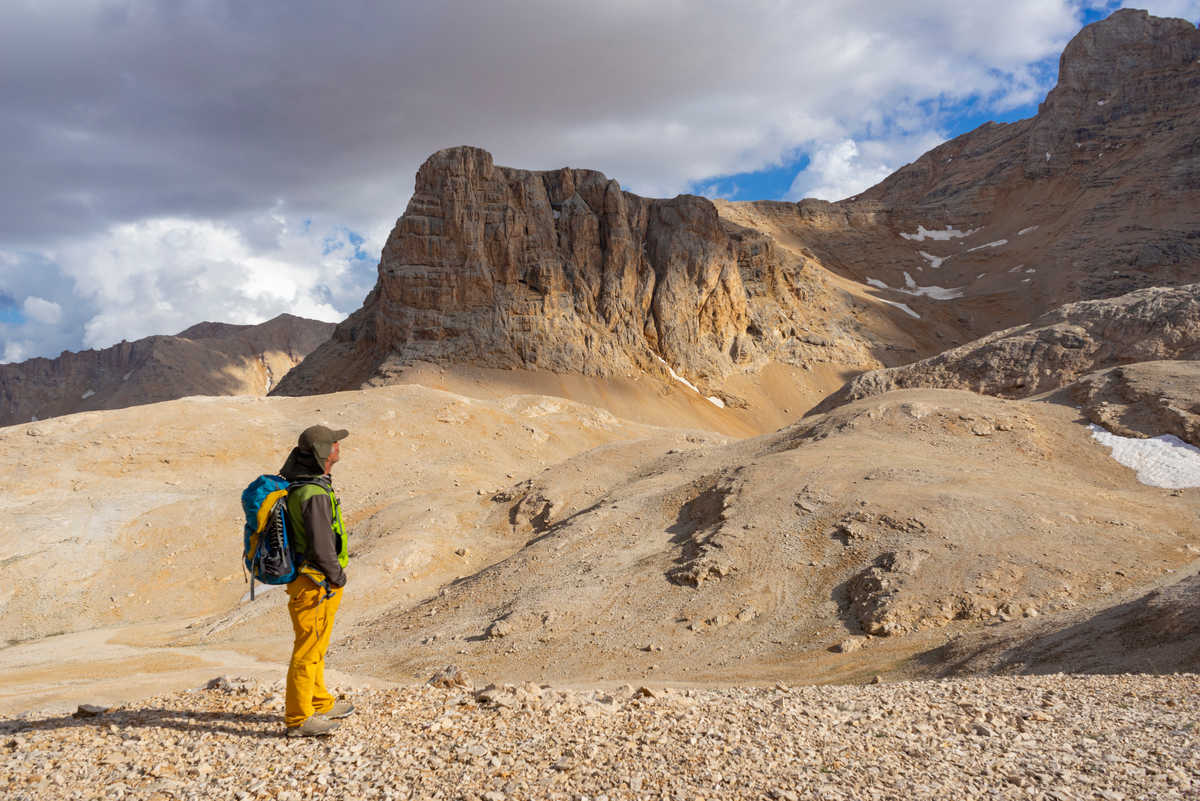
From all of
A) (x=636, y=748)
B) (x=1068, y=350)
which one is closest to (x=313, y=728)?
(x=636, y=748)

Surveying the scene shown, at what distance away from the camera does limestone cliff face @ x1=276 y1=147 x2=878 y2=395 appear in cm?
5112

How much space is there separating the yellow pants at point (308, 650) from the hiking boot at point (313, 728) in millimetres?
43

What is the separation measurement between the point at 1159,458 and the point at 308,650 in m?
15.9

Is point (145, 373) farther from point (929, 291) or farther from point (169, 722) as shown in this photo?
point (169, 722)

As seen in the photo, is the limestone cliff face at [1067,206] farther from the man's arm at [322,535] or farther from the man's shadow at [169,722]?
the man's shadow at [169,722]

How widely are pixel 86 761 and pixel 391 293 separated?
49.5 m

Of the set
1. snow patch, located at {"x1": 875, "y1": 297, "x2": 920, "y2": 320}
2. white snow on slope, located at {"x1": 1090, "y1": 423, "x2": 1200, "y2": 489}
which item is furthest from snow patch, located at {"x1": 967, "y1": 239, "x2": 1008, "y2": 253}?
white snow on slope, located at {"x1": 1090, "y1": 423, "x2": 1200, "y2": 489}

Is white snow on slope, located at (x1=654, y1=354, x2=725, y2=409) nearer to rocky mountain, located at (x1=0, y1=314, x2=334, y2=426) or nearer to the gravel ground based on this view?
the gravel ground

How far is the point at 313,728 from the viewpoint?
4.73 metres

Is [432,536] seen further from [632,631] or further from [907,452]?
[907,452]

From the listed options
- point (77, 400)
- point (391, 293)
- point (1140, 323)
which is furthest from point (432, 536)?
point (77, 400)

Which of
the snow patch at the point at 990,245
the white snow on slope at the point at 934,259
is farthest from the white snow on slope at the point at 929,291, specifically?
the snow patch at the point at 990,245

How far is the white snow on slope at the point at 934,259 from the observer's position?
84.8 meters

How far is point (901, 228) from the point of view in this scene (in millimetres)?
92875
